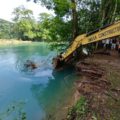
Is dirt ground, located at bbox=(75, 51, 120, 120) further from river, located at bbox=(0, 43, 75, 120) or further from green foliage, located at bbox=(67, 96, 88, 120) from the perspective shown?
river, located at bbox=(0, 43, 75, 120)

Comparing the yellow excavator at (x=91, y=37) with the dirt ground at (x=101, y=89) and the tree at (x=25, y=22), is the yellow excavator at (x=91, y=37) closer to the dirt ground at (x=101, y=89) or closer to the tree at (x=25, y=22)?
the dirt ground at (x=101, y=89)

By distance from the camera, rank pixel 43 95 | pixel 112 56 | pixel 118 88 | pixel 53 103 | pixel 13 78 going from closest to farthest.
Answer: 1. pixel 118 88
2. pixel 53 103
3. pixel 43 95
4. pixel 112 56
5. pixel 13 78

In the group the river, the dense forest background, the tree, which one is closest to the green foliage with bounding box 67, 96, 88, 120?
the river

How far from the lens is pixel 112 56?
1163 cm

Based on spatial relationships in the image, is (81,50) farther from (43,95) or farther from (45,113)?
(45,113)

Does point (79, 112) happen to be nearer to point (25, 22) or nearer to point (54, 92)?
point (54, 92)

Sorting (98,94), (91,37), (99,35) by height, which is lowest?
(98,94)

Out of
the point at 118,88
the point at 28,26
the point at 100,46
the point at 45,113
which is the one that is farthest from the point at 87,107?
the point at 28,26

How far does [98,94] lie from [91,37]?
4848mm

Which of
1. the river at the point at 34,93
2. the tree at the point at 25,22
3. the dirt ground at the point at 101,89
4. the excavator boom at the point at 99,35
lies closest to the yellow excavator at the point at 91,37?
the excavator boom at the point at 99,35

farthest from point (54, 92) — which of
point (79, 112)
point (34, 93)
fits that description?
point (79, 112)

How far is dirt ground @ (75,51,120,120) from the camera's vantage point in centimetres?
530

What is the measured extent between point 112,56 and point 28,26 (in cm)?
6037

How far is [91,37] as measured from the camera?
10906 millimetres
